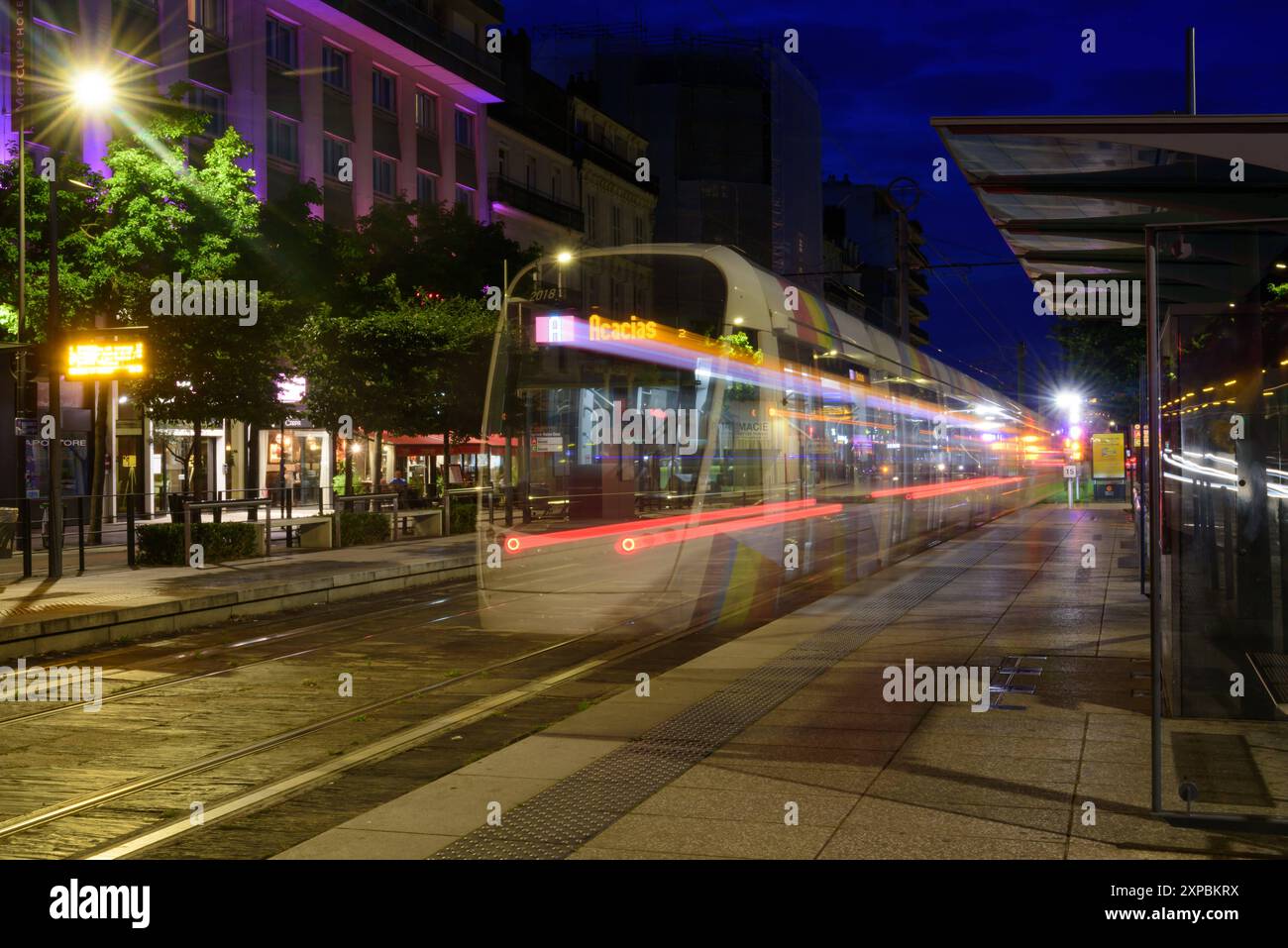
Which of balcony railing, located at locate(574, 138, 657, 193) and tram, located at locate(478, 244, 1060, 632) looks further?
balcony railing, located at locate(574, 138, 657, 193)

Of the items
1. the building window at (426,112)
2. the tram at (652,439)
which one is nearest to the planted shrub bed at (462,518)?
the tram at (652,439)

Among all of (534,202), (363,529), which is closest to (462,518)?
(363,529)

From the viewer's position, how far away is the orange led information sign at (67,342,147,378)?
19.8m

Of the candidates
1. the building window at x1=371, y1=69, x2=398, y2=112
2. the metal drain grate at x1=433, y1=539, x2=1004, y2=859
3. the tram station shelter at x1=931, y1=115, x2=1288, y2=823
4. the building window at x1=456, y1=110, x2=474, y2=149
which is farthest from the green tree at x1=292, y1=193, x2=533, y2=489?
the tram station shelter at x1=931, y1=115, x2=1288, y2=823

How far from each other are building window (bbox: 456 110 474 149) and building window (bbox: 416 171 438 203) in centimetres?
253

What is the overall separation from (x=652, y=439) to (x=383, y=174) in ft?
114

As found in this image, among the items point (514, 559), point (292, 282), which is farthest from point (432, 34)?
point (514, 559)

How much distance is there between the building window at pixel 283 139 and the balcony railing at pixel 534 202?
12629mm

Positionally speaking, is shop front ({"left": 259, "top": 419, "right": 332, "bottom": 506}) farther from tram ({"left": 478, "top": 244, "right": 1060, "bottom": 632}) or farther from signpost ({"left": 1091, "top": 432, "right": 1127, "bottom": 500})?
tram ({"left": 478, "top": 244, "right": 1060, "bottom": 632})

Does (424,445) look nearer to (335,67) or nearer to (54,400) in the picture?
(335,67)

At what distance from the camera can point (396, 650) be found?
13320mm

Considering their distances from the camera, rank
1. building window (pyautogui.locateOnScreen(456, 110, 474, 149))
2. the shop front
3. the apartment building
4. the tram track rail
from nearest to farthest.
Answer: the tram track rail
the apartment building
the shop front
building window (pyautogui.locateOnScreen(456, 110, 474, 149))

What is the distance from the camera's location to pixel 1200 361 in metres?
8.73

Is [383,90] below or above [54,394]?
above
